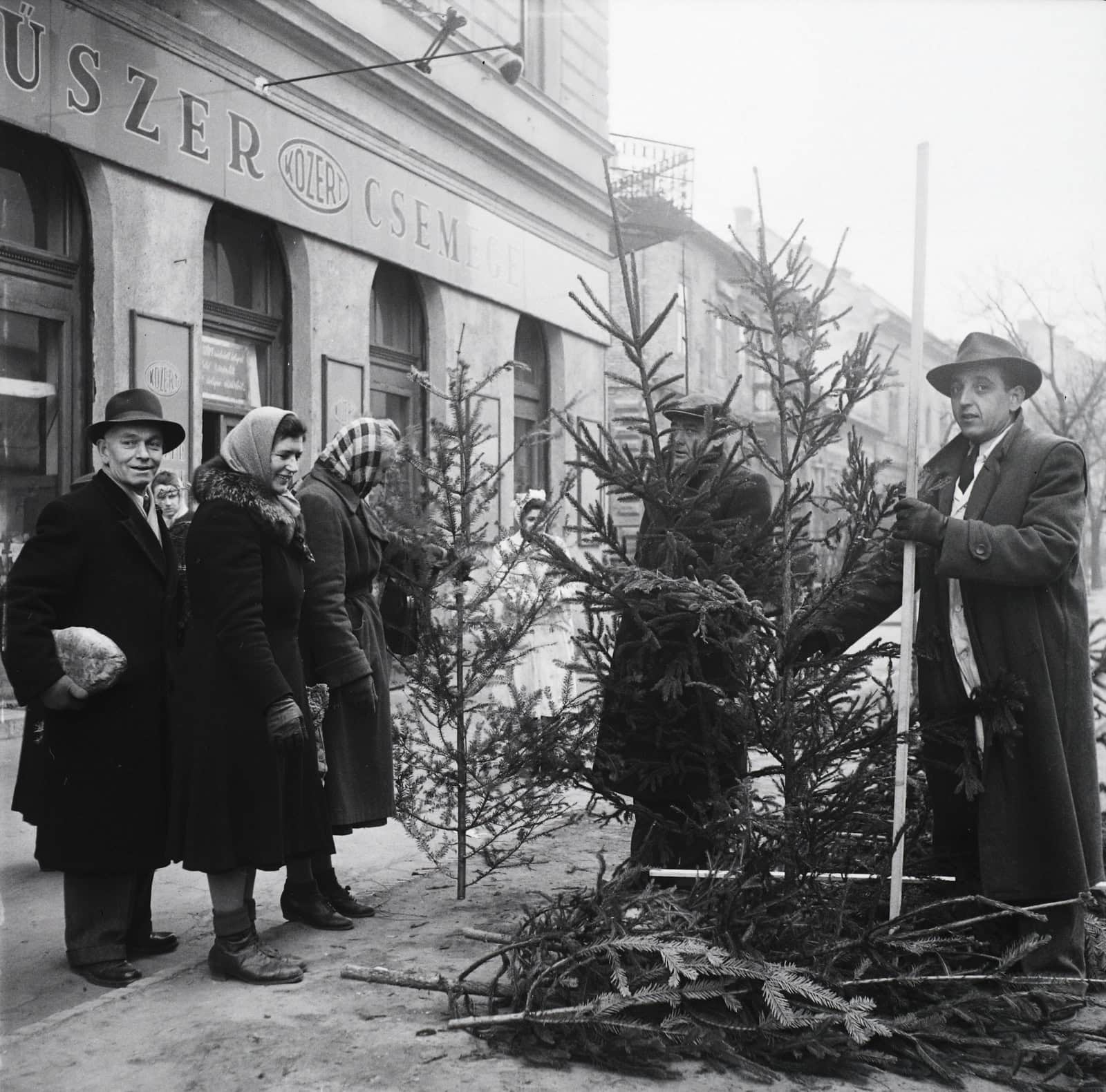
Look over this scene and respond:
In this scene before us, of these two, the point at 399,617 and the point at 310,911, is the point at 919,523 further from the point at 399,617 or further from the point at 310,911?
the point at 310,911

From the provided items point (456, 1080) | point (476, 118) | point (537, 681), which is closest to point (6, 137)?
point (537, 681)

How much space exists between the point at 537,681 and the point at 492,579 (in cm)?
409

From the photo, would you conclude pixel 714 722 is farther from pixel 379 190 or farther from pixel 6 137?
pixel 379 190

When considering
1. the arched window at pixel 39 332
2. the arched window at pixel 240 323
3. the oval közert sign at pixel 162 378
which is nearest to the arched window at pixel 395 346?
the arched window at pixel 240 323

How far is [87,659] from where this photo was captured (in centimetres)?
395

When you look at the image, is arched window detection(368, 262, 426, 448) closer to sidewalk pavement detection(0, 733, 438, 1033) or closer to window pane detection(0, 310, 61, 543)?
window pane detection(0, 310, 61, 543)

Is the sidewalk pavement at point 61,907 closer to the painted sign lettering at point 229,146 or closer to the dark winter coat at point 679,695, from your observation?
the dark winter coat at point 679,695

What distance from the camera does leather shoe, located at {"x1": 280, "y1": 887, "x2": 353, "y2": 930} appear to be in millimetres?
4641

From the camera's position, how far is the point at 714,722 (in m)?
4.33

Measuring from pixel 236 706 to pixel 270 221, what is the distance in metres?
7.81

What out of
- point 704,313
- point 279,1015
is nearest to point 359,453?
point 279,1015

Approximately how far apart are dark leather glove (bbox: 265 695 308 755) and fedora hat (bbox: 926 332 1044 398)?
242 cm

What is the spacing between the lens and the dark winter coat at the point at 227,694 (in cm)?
393

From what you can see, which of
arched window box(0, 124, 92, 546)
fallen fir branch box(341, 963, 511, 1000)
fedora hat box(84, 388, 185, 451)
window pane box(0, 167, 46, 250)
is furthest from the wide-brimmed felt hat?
window pane box(0, 167, 46, 250)
